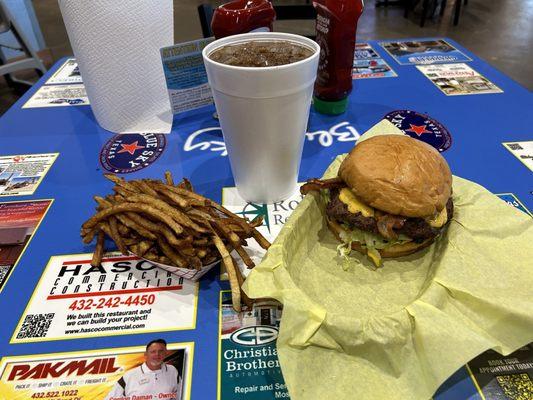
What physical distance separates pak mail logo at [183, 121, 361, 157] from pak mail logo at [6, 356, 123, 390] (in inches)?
40.8

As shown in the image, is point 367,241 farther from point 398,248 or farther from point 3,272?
point 3,272

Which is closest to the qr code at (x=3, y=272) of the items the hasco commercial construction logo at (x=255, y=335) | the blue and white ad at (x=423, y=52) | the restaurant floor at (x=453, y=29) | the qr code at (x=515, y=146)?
the hasco commercial construction logo at (x=255, y=335)

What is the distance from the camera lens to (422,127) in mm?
1881

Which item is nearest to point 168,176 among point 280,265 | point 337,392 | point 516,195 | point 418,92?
point 280,265

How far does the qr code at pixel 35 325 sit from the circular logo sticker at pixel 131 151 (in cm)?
73

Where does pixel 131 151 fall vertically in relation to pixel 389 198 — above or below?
below

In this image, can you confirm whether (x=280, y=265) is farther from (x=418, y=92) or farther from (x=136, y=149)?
(x=418, y=92)

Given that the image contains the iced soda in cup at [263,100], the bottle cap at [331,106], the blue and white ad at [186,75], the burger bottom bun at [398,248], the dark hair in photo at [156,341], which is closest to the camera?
the dark hair in photo at [156,341]

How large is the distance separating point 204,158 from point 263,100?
671 mm

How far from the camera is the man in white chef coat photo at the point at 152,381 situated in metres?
0.91

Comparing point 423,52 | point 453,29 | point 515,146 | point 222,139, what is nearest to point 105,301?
point 222,139

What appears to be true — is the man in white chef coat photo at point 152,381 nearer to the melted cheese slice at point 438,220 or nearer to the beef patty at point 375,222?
the beef patty at point 375,222

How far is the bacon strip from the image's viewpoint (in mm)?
1274

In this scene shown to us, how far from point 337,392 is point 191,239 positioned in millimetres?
525
